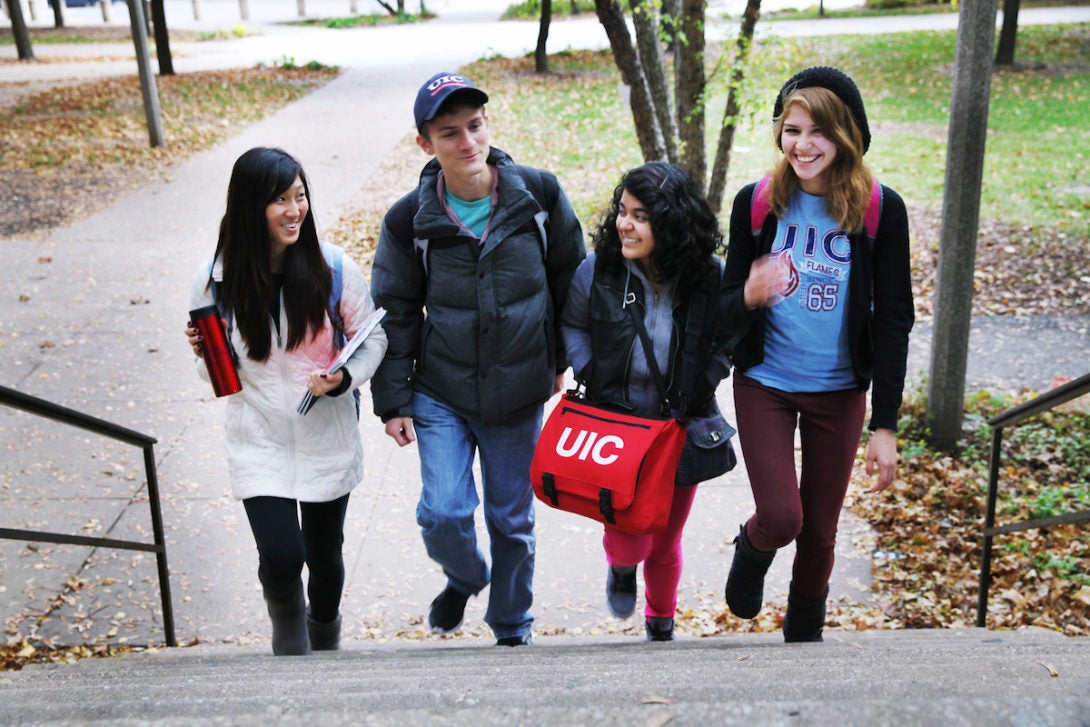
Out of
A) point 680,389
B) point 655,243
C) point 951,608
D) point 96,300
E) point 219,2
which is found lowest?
point 951,608

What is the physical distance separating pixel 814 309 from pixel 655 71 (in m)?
5.93

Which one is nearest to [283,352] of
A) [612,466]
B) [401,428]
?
[401,428]

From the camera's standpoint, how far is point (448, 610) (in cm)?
396

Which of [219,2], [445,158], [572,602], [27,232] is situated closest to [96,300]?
[27,232]

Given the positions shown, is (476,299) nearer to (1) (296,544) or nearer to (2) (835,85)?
(1) (296,544)

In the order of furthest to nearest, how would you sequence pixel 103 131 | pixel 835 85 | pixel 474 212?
pixel 103 131 → pixel 474 212 → pixel 835 85

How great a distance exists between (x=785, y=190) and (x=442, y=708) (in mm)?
1924

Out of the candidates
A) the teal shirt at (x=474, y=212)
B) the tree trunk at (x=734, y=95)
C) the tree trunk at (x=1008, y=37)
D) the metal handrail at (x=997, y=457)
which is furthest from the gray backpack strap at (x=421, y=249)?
the tree trunk at (x=1008, y=37)

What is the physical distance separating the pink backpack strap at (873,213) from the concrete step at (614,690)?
49.6 inches

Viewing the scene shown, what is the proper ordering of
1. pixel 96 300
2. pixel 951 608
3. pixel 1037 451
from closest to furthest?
pixel 951 608 → pixel 1037 451 → pixel 96 300

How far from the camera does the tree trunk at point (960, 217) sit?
18.5ft

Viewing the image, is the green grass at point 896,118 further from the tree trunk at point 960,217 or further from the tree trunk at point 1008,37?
the tree trunk at point 960,217

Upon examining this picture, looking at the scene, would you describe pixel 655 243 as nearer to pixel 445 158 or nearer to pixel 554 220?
pixel 554 220

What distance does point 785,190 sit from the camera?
3297 millimetres
